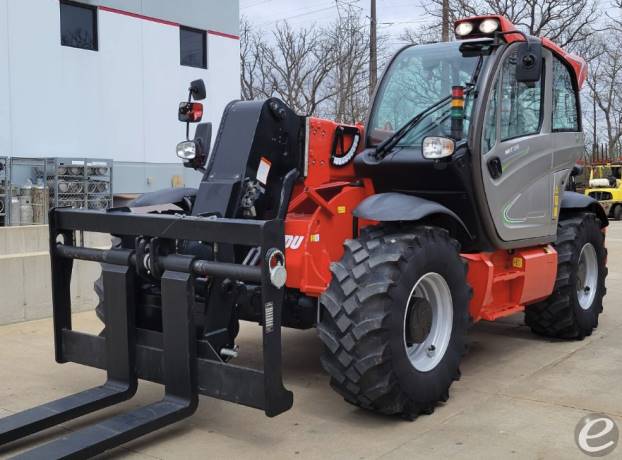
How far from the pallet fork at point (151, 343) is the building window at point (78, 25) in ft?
41.7

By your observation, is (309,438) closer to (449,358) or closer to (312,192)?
(449,358)

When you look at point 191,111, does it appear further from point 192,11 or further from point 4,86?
point 192,11

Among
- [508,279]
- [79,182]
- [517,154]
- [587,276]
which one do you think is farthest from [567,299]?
[79,182]

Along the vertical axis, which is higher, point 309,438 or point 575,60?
point 575,60

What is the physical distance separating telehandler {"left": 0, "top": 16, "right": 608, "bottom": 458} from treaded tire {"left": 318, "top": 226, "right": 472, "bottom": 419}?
0.01m

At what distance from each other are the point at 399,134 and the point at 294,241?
1.17 m

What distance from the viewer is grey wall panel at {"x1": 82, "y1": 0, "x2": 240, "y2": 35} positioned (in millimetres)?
17328

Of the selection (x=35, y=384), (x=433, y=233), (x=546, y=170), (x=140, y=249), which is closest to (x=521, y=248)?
(x=546, y=170)

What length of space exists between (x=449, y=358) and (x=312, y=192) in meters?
1.48

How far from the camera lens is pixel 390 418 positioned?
459cm

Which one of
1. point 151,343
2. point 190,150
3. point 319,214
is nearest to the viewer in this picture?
point 151,343

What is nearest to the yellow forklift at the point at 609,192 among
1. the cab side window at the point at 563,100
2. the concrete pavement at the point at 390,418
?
the cab side window at the point at 563,100

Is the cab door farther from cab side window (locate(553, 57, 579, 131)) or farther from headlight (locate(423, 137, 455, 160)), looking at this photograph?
headlight (locate(423, 137, 455, 160))

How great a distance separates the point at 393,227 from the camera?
479cm
